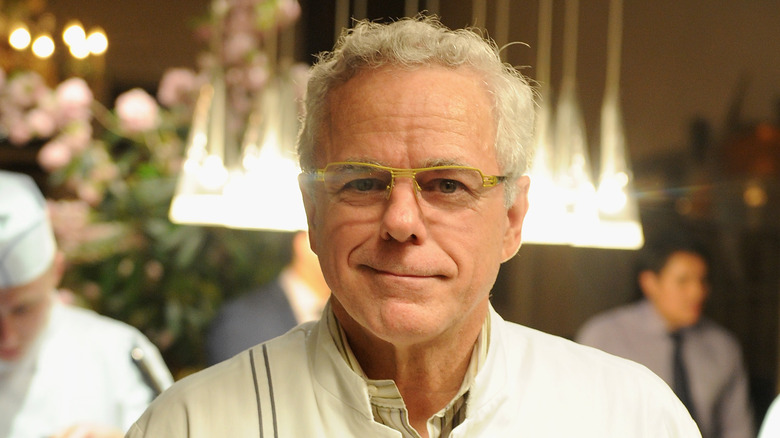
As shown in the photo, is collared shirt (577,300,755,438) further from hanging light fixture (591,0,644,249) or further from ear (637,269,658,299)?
hanging light fixture (591,0,644,249)

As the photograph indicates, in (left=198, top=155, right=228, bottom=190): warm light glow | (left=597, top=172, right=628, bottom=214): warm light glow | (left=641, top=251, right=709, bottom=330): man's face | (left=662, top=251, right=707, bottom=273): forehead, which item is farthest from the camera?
(left=662, top=251, right=707, bottom=273): forehead

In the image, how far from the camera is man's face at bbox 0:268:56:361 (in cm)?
212

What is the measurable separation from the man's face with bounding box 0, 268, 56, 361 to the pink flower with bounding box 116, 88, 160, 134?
64cm

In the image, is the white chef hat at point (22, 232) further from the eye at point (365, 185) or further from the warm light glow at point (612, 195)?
the warm light glow at point (612, 195)

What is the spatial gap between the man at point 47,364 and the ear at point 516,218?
3.82 feet

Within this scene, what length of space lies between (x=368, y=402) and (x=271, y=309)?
154 cm

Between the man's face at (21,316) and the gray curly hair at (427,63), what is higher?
the gray curly hair at (427,63)

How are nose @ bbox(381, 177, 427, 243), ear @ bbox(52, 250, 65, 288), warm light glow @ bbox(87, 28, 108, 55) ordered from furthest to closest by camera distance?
warm light glow @ bbox(87, 28, 108, 55) < ear @ bbox(52, 250, 65, 288) < nose @ bbox(381, 177, 427, 243)

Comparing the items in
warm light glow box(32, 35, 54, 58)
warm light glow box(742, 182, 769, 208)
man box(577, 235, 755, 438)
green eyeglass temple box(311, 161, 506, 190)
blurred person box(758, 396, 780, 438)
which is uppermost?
warm light glow box(32, 35, 54, 58)

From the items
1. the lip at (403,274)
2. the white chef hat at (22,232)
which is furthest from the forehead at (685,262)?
the lip at (403,274)

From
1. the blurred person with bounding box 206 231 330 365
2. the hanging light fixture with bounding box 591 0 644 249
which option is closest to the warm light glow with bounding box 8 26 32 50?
the blurred person with bounding box 206 231 330 365

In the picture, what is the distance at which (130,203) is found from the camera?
8.76 feet

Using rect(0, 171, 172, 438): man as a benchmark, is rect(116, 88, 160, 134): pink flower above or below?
above

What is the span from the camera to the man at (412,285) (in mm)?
1167
